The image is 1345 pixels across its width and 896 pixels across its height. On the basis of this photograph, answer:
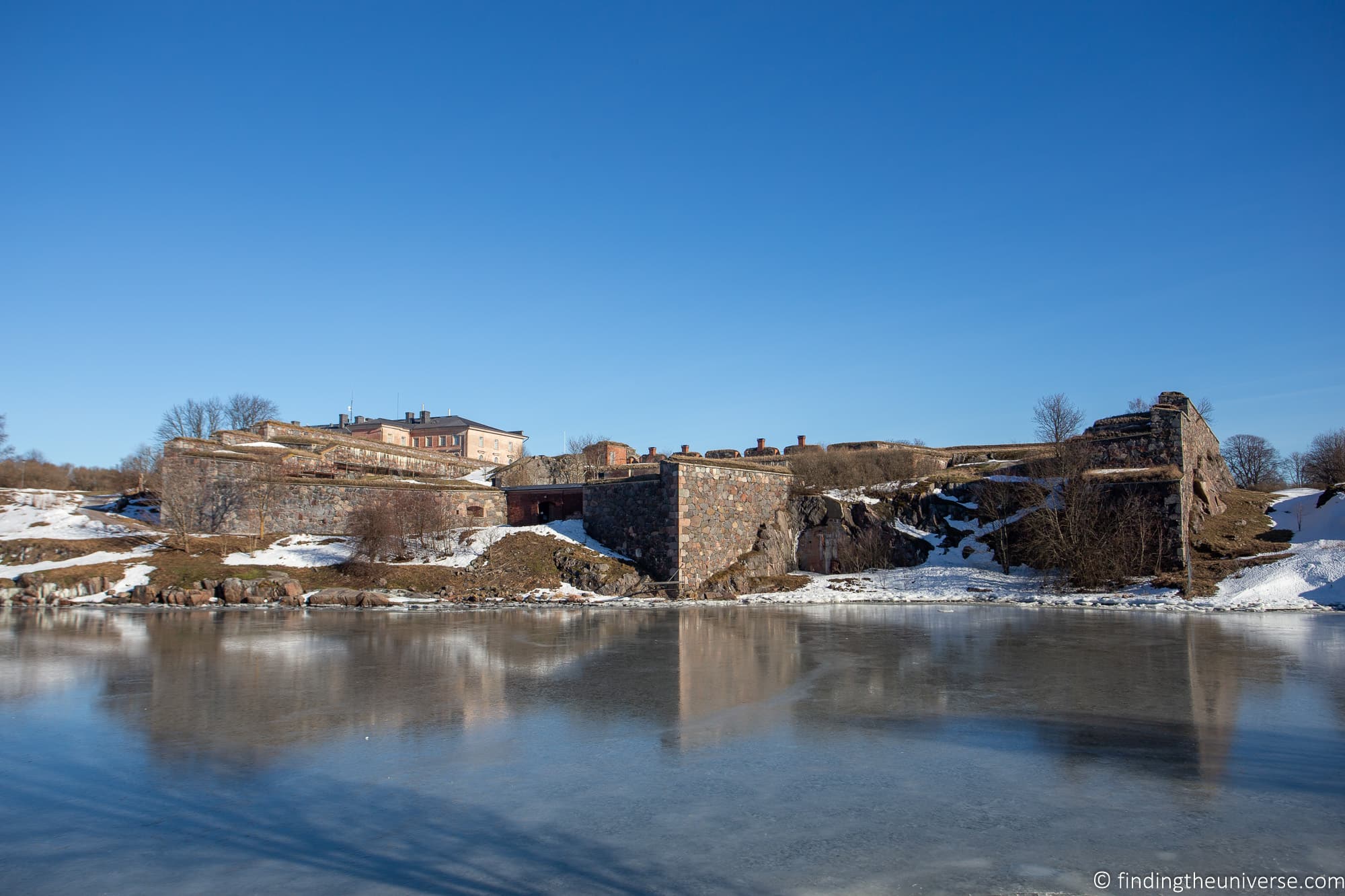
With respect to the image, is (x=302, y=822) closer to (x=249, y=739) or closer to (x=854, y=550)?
(x=249, y=739)

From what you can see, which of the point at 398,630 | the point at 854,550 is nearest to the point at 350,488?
the point at 398,630

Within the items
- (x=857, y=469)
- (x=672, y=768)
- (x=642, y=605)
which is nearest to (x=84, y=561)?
(x=642, y=605)

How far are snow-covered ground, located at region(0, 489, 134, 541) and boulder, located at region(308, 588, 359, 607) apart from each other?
10.6m

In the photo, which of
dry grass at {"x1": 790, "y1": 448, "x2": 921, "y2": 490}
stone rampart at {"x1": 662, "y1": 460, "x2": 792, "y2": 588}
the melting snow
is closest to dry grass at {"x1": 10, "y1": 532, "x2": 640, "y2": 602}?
the melting snow

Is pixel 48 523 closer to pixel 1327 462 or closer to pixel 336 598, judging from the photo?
pixel 336 598

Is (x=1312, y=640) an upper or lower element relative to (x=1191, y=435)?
lower

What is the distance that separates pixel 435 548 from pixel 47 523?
15.1 meters

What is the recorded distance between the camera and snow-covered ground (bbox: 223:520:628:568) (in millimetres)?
A: 29047

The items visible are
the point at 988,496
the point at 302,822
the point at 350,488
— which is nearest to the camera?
the point at 302,822

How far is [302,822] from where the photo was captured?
612 cm

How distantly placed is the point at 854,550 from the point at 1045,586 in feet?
22.5

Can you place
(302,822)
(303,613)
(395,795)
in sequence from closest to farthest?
(302,822) < (395,795) < (303,613)

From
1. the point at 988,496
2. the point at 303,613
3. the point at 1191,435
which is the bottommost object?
the point at 303,613

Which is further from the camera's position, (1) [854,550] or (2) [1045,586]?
(1) [854,550]
